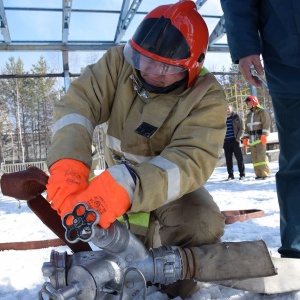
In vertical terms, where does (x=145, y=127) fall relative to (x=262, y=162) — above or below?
below

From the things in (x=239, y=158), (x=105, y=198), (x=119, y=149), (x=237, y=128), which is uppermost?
(x=237, y=128)

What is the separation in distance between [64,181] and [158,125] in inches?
21.2

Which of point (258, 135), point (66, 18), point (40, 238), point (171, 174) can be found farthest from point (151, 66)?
point (258, 135)

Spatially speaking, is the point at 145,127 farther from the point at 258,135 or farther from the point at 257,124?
the point at 257,124

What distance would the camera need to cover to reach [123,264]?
53.3 inches

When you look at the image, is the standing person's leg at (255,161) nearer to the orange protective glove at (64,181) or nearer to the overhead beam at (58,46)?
the overhead beam at (58,46)

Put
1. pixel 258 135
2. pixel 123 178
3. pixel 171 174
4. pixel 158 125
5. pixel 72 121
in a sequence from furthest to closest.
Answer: pixel 258 135, pixel 158 125, pixel 72 121, pixel 171 174, pixel 123 178

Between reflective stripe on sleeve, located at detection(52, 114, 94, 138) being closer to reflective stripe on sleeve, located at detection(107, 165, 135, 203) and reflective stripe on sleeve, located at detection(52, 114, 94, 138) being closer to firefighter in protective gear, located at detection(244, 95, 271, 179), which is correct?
reflective stripe on sleeve, located at detection(107, 165, 135, 203)

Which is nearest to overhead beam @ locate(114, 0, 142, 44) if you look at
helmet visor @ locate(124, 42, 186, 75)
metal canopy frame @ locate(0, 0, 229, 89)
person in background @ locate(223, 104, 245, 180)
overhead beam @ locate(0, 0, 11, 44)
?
metal canopy frame @ locate(0, 0, 229, 89)

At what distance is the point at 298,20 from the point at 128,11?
6.27m

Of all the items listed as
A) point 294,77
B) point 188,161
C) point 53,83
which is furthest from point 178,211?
point 53,83

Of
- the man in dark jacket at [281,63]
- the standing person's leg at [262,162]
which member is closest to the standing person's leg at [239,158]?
the standing person's leg at [262,162]

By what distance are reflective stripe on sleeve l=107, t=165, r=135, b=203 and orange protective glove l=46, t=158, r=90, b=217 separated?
0.13 meters

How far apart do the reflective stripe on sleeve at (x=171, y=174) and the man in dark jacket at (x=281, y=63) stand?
70cm
